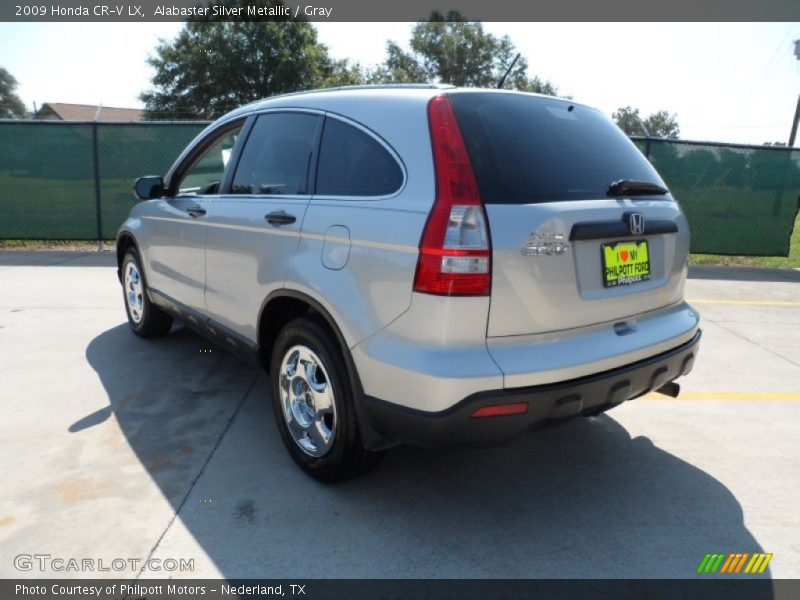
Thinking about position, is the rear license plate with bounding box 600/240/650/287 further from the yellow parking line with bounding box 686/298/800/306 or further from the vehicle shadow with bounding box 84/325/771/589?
the yellow parking line with bounding box 686/298/800/306

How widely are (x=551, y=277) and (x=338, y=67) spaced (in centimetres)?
4031

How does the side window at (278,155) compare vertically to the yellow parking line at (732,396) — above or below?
above

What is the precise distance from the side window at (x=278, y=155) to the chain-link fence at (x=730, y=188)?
307 inches

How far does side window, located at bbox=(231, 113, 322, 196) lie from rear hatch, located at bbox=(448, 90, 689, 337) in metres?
0.92

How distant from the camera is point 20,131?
9766mm

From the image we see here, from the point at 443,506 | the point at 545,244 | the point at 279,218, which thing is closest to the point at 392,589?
the point at 443,506

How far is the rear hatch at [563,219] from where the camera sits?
2334 mm

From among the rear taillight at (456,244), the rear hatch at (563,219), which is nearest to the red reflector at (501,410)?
the rear hatch at (563,219)

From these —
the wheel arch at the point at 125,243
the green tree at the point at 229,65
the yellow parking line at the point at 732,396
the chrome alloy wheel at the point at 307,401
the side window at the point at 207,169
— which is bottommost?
the yellow parking line at the point at 732,396

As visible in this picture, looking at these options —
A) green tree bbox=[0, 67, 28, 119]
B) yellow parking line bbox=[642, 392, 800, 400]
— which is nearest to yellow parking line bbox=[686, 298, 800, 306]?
yellow parking line bbox=[642, 392, 800, 400]

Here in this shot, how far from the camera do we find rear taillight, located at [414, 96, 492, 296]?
2.27 metres

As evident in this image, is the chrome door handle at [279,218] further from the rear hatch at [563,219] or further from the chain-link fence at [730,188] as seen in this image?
the chain-link fence at [730,188]

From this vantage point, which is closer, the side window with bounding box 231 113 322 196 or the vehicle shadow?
the vehicle shadow

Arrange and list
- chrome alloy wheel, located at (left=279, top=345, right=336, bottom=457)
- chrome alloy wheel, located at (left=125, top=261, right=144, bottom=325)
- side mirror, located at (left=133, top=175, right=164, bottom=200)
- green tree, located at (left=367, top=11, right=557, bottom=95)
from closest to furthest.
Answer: chrome alloy wheel, located at (left=279, top=345, right=336, bottom=457)
side mirror, located at (left=133, top=175, right=164, bottom=200)
chrome alloy wheel, located at (left=125, top=261, right=144, bottom=325)
green tree, located at (left=367, top=11, right=557, bottom=95)
